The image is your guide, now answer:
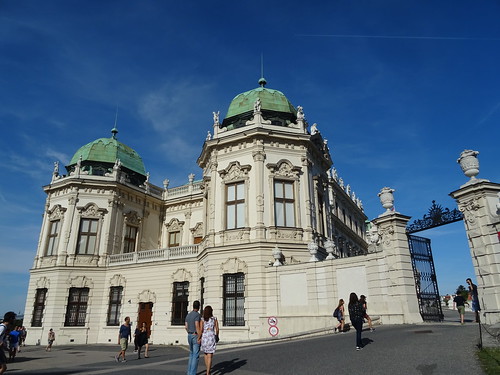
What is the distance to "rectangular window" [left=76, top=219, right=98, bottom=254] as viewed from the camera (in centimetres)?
3002

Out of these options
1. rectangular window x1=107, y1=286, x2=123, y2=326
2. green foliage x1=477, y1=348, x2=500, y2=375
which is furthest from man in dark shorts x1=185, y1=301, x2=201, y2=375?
rectangular window x1=107, y1=286, x2=123, y2=326

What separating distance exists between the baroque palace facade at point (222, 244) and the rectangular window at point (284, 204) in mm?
70

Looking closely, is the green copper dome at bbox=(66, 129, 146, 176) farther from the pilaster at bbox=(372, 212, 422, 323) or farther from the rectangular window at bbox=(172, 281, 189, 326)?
the pilaster at bbox=(372, 212, 422, 323)

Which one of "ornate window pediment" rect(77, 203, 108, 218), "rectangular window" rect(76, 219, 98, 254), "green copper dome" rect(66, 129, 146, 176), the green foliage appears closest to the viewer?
the green foliage

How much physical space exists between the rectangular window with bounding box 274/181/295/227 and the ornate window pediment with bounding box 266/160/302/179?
535 millimetres

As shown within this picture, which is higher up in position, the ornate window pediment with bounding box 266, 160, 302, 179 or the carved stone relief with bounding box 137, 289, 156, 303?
the ornate window pediment with bounding box 266, 160, 302, 179

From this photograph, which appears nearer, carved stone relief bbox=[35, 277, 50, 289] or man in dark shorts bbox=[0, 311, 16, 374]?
man in dark shorts bbox=[0, 311, 16, 374]

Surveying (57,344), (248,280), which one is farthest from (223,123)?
(57,344)

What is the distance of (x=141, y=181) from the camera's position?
35.7 m

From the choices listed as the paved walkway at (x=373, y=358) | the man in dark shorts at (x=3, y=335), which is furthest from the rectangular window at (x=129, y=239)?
the man in dark shorts at (x=3, y=335)

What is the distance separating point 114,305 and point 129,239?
5893mm

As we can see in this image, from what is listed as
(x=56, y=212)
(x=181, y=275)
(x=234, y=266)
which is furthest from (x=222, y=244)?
(x=56, y=212)

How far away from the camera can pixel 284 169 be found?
23828 mm

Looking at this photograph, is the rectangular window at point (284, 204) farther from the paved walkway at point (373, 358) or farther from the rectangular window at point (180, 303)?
the paved walkway at point (373, 358)
